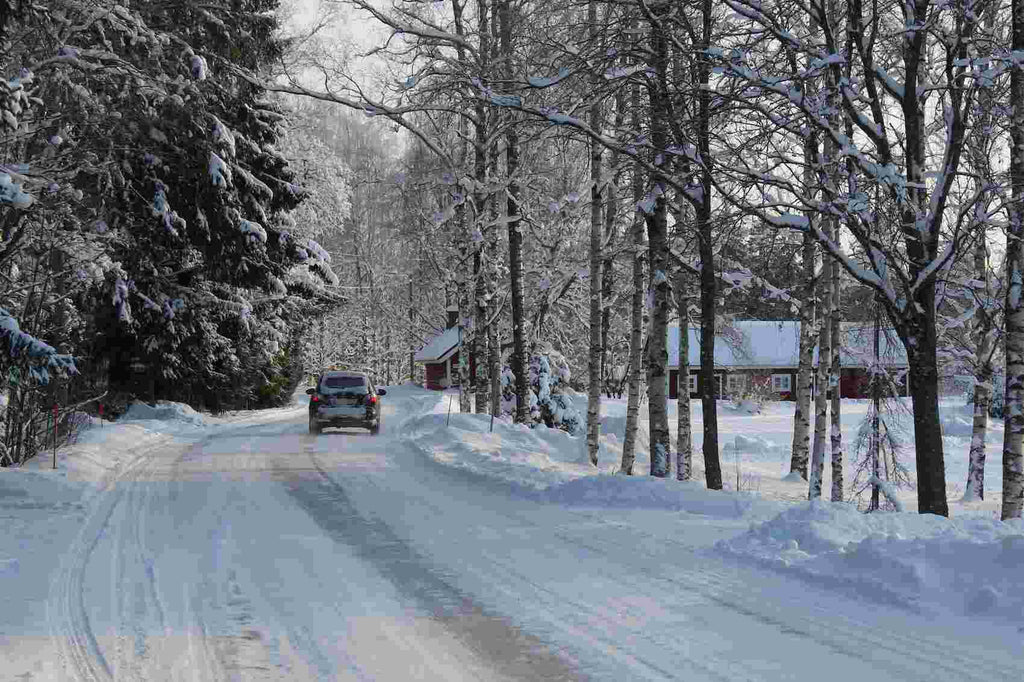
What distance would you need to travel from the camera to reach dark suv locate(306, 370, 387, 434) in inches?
1044

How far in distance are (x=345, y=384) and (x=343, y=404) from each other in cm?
59

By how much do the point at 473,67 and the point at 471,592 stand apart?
31.7ft

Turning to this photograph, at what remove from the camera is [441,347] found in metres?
63.9

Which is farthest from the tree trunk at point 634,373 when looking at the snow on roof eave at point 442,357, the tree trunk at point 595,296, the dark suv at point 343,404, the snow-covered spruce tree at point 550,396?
the snow on roof eave at point 442,357

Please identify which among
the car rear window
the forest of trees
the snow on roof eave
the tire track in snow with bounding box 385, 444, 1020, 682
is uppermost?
the forest of trees

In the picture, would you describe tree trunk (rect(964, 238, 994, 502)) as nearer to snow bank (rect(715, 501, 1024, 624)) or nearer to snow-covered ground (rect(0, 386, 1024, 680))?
snow-covered ground (rect(0, 386, 1024, 680))

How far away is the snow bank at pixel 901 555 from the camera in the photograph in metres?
6.38

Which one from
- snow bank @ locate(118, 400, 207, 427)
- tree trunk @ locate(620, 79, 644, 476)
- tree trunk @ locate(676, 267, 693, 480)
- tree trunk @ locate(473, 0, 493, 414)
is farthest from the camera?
snow bank @ locate(118, 400, 207, 427)

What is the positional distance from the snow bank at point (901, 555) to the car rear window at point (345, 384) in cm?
1910

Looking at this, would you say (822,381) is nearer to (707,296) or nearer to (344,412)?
(707,296)

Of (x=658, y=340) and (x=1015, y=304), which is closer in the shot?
(x=1015, y=304)

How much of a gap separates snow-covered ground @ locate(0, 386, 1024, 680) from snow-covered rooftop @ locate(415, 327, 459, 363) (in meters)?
49.3

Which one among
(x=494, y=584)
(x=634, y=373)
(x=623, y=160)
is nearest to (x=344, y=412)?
(x=634, y=373)

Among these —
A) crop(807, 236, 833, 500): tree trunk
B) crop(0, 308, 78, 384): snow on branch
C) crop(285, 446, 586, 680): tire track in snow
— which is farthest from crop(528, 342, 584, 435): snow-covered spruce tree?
crop(0, 308, 78, 384): snow on branch
